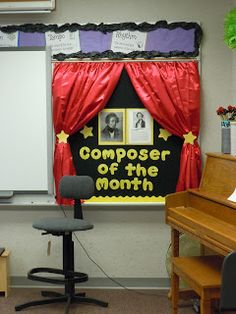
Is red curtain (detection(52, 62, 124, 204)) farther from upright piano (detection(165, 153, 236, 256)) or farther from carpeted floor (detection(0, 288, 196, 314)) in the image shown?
carpeted floor (detection(0, 288, 196, 314))

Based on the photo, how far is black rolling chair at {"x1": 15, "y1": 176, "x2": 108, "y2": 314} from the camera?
334 cm

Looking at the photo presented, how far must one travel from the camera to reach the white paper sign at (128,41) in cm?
389

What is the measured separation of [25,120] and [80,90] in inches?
21.4

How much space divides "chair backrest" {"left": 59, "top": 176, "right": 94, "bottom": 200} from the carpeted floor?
0.85 m

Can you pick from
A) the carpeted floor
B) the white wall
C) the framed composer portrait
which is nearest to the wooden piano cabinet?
the carpeted floor

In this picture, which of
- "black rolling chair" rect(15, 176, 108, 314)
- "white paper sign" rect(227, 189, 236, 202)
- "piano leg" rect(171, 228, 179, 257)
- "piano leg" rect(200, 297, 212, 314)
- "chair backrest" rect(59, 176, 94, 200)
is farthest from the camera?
"chair backrest" rect(59, 176, 94, 200)

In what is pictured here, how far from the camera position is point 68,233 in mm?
3422

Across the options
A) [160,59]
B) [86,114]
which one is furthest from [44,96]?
[160,59]

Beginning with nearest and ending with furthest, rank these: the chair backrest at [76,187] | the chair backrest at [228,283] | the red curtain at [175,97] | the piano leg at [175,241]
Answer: the chair backrest at [228,283] → the piano leg at [175,241] → the chair backrest at [76,187] → the red curtain at [175,97]

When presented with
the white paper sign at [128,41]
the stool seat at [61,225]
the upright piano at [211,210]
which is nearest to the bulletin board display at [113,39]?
the white paper sign at [128,41]

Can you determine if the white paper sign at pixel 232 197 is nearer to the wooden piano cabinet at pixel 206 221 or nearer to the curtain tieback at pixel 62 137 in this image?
the wooden piano cabinet at pixel 206 221

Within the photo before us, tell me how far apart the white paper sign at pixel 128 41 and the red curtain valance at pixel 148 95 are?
124 mm

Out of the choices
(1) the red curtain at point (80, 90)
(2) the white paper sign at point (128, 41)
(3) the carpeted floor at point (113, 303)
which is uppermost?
(2) the white paper sign at point (128, 41)

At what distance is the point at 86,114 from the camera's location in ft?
12.8
